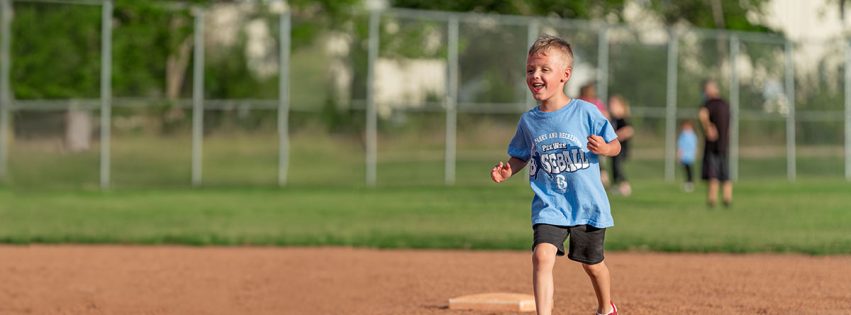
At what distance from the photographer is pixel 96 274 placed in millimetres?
11062

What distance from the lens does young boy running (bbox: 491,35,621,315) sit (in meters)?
6.68

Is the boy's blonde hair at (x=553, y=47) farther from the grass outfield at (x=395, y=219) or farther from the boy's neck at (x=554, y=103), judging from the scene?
the grass outfield at (x=395, y=219)

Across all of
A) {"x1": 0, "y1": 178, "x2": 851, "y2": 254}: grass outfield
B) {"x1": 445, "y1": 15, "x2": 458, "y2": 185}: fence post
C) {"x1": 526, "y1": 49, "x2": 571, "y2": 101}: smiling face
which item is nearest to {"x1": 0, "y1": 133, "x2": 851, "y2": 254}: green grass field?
{"x1": 0, "y1": 178, "x2": 851, "y2": 254}: grass outfield

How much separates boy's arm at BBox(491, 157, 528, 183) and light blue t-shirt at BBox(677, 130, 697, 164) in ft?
68.2

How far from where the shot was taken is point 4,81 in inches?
909

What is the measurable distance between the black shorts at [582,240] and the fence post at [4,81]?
1768cm

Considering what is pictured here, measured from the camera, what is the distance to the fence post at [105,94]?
23328mm

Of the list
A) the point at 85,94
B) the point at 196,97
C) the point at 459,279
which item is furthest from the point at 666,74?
the point at 459,279

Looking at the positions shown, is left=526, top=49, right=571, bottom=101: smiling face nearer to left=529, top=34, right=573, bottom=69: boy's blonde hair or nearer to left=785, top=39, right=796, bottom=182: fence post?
left=529, top=34, right=573, bottom=69: boy's blonde hair

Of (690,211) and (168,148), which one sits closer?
(690,211)

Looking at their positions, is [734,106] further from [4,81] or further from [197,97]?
[4,81]

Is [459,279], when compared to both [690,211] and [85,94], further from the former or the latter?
[85,94]

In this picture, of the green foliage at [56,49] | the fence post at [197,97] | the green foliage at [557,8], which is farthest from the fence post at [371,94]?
the green foliage at [557,8]

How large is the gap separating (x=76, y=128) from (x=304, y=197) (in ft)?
14.2
